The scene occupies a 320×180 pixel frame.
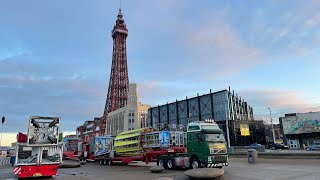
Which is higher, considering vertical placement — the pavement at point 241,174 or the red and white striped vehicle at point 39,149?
the red and white striped vehicle at point 39,149

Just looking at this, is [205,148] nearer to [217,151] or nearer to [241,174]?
[217,151]

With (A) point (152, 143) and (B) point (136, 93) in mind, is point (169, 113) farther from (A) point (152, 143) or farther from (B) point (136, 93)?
(A) point (152, 143)

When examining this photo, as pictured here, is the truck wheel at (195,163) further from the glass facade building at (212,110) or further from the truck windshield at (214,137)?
the glass facade building at (212,110)

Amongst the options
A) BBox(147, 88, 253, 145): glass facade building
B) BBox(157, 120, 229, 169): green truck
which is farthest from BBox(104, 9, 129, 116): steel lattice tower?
BBox(157, 120, 229, 169): green truck

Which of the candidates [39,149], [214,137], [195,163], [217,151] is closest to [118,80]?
[195,163]

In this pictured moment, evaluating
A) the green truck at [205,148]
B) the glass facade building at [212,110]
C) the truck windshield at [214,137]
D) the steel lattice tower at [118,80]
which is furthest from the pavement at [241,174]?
the steel lattice tower at [118,80]

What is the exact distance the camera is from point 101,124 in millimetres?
150375

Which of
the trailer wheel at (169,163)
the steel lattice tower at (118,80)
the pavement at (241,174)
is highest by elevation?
the steel lattice tower at (118,80)

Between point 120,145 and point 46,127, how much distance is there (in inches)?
481

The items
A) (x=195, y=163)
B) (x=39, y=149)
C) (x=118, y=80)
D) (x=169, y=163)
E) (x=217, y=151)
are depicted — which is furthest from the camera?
(x=118, y=80)

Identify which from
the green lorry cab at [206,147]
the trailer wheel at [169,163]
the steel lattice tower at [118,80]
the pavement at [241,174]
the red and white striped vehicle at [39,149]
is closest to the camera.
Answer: the pavement at [241,174]

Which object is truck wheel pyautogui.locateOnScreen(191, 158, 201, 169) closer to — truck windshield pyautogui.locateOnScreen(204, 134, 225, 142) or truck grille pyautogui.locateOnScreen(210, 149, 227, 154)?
truck grille pyautogui.locateOnScreen(210, 149, 227, 154)

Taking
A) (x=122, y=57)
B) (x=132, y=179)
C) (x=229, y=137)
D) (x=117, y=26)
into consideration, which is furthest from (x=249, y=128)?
(x=117, y=26)

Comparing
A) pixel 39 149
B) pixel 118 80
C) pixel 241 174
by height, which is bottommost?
pixel 241 174
